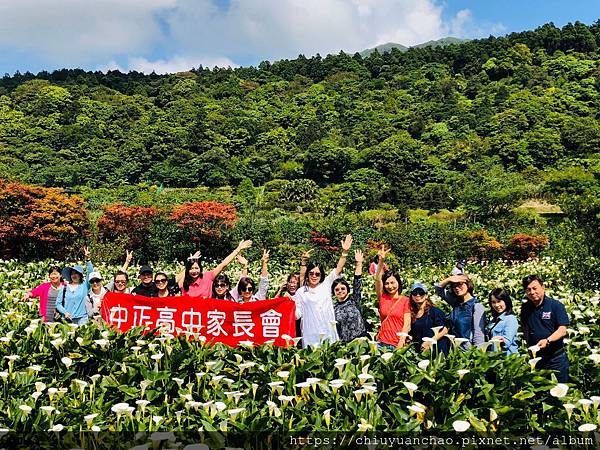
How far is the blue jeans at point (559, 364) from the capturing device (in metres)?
4.04

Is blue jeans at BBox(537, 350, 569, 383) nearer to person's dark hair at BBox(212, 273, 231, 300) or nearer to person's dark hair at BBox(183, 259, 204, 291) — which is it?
person's dark hair at BBox(212, 273, 231, 300)

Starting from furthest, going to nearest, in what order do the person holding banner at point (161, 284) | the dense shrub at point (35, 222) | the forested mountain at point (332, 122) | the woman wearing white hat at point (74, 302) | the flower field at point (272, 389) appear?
the forested mountain at point (332, 122), the dense shrub at point (35, 222), the woman wearing white hat at point (74, 302), the person holding banner at point (161, 284), the flower field at point (272, 389)

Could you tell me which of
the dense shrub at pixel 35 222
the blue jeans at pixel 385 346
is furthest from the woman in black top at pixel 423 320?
the dense shrub at pixel 35 222

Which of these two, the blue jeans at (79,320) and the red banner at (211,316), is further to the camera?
the blue jeans at (79,320)

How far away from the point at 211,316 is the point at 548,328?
2.90m

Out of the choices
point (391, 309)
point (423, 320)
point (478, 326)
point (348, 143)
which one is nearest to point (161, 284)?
point (391, 309)

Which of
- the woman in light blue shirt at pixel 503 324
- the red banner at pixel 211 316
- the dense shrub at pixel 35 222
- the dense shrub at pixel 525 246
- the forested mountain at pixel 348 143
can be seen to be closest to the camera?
the woman in light blue shirt at pixel 503 324

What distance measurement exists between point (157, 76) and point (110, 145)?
3256cm

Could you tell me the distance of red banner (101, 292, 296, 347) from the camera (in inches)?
205

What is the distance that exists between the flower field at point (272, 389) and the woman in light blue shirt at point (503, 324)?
0.41 ft

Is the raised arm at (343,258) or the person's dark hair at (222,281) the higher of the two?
the raised arm at (343,258)

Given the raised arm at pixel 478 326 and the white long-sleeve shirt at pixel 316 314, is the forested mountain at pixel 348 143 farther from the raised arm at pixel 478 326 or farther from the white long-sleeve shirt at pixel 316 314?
the raised arm at pixel 478 326

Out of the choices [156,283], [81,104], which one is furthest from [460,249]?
[81,104]

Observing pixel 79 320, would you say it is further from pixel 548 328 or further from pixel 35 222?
pixel 35 222
